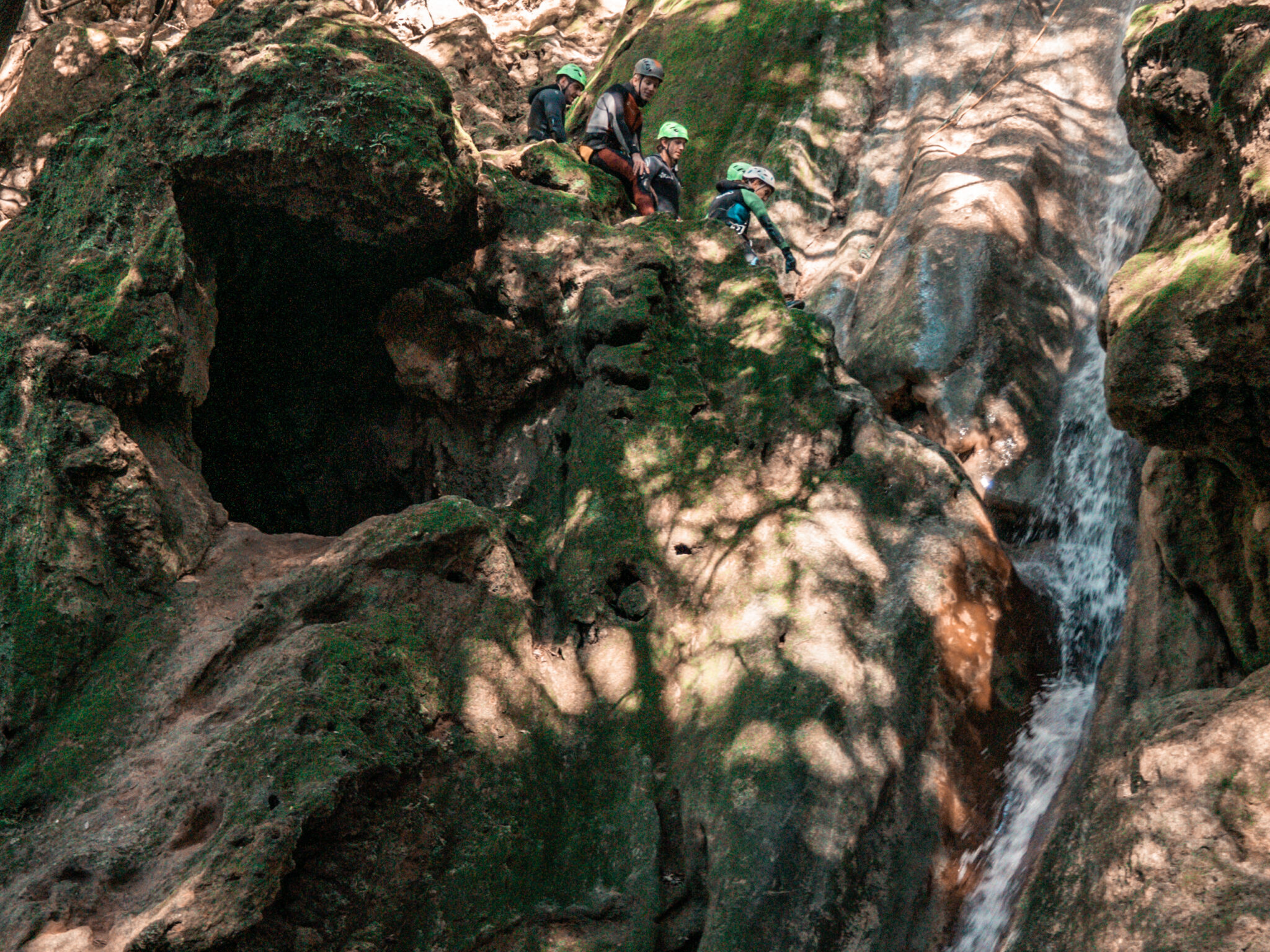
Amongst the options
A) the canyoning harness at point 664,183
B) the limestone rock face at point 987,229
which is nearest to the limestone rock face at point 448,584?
the canyoning harness at point 664,183

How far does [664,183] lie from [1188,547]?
20.2ft

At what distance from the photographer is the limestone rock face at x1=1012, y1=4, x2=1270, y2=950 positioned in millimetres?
4438

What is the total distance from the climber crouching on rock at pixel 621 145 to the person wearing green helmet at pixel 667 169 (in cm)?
15

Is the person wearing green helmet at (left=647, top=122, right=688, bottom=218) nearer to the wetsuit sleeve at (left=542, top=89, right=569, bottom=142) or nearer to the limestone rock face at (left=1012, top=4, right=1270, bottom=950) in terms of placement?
the wetsuit sleeve at (left=542, top=89, right=569, bottom=142)

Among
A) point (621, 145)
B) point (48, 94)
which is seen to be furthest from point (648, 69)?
point (48, 94)

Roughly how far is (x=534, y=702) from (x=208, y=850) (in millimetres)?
1940

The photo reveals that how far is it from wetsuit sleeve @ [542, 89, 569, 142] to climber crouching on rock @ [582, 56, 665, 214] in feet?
3.23

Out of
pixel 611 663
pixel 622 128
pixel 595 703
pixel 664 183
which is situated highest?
pixel 622 128

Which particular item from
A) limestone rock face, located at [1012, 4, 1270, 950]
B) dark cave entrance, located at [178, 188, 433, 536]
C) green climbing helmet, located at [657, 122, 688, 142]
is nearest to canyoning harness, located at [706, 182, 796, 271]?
green climbing helmet, located at [657, 122, 688, 142]

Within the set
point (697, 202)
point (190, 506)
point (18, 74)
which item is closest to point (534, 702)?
point (190, 506)

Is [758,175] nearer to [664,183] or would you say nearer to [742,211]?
[742,211]

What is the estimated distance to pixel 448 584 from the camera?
6516 mm

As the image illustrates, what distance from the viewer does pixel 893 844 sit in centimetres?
588

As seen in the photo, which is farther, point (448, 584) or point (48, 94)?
point (48, 94)
